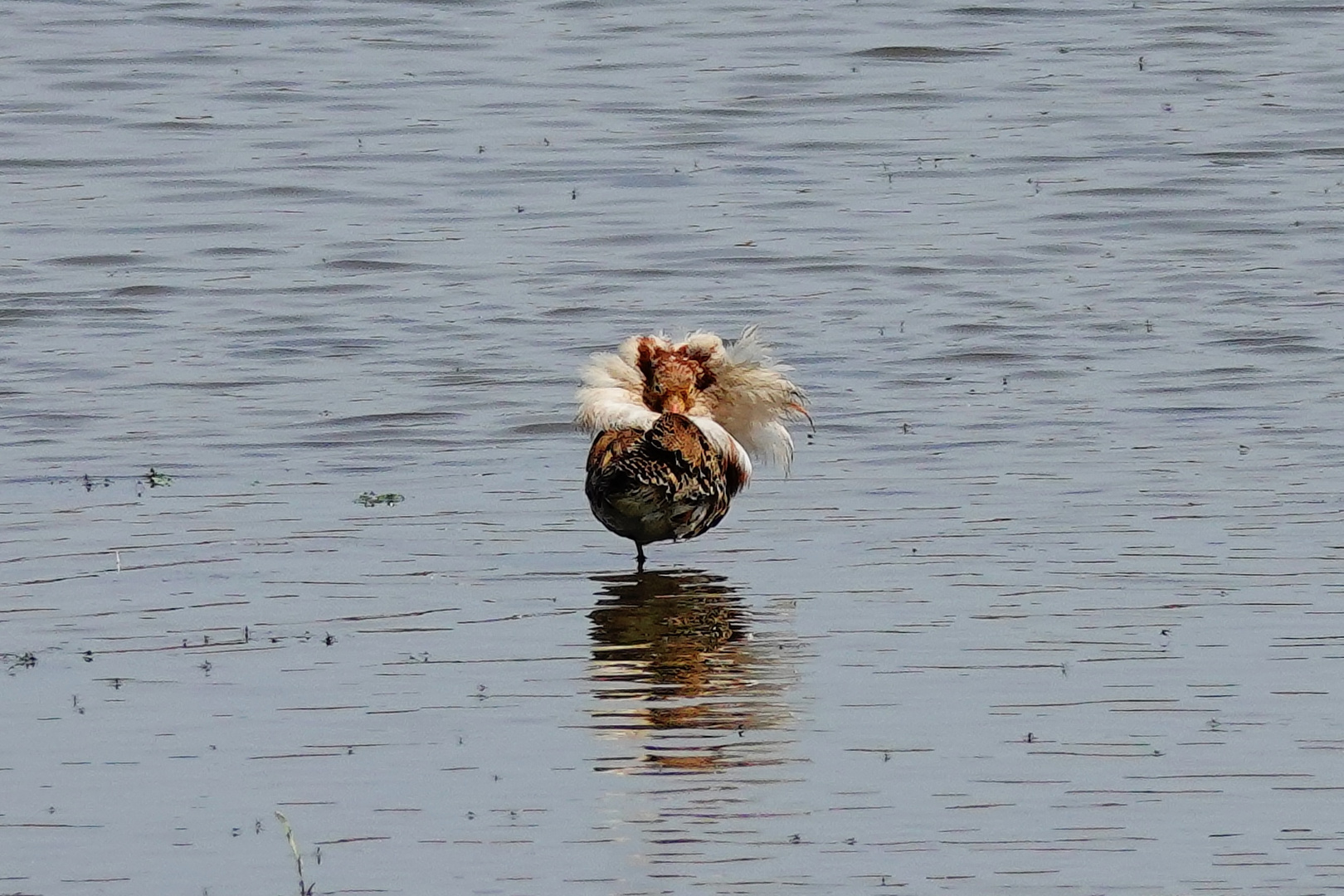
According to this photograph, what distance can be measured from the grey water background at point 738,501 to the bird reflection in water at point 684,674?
0.08 feet

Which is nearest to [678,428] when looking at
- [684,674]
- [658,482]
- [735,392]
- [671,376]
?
[658,482]

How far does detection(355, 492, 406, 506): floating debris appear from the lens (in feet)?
33.9

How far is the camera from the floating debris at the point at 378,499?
10336 millimetres

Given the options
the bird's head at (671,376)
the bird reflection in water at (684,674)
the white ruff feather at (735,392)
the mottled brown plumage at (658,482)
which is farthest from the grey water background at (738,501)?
the bird's head at (671,376)

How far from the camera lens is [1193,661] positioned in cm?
769

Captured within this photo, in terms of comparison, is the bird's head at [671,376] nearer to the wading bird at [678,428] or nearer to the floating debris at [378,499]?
the wading bird at [678,428]

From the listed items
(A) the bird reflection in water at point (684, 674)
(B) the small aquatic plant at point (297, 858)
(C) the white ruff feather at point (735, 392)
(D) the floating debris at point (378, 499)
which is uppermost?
(C) the white ruff feather at point (735, 392)

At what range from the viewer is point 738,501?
10.5m

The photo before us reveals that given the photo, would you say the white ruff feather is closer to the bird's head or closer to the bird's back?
the bird's head

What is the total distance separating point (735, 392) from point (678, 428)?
0.72 meters

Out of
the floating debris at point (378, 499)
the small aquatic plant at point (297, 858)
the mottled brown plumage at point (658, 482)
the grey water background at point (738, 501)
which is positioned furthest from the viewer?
the floating debris at point (378, 499)

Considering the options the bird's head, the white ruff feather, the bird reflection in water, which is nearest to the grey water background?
the bird reflection in water

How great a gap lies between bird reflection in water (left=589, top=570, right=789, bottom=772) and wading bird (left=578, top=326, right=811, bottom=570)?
27 cm

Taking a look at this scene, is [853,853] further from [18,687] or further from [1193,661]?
[18,687]
